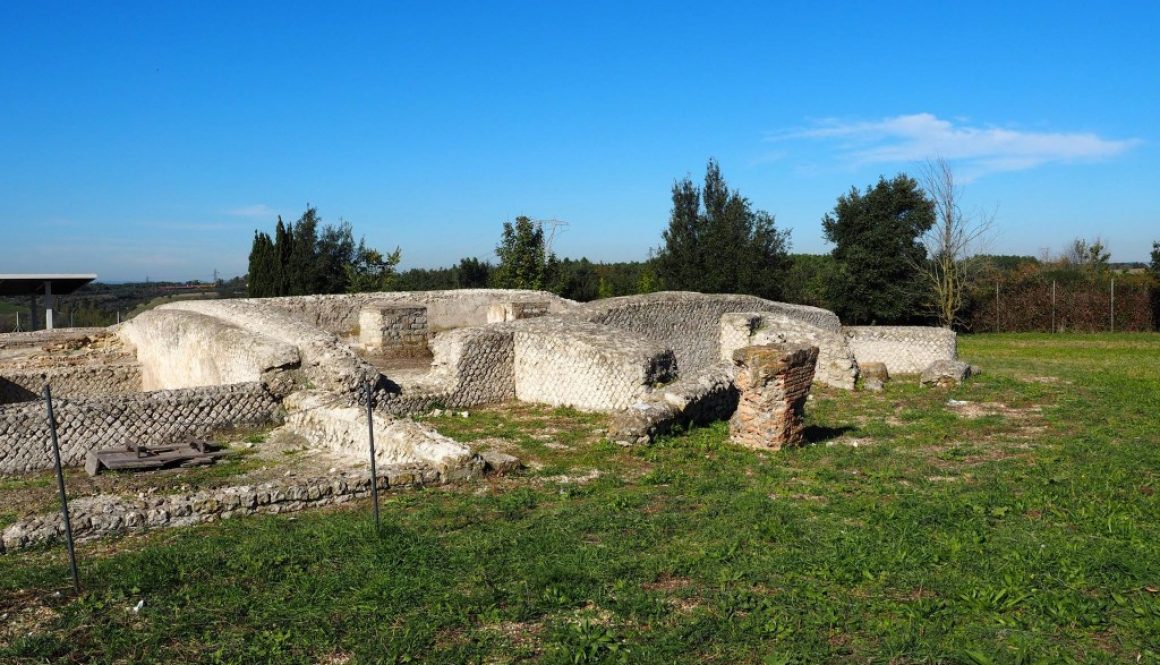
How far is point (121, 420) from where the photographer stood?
10.4m

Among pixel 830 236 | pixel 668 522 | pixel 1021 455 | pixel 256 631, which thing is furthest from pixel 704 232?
pixel 256 631

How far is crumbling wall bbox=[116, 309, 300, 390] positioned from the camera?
1218 cm

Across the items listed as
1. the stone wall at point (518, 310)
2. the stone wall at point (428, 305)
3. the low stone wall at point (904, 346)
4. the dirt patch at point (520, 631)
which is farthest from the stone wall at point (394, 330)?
the dirt patch at point (520, 631)

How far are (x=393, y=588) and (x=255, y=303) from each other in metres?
14.2

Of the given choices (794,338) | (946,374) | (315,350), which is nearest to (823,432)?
(946,374)

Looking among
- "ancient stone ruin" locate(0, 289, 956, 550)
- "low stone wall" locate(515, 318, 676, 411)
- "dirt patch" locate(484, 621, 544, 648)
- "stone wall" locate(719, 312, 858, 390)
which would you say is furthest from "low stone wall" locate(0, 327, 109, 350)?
"dirt patch" locate(484, 621, 544, 648)

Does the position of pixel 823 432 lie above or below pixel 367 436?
below

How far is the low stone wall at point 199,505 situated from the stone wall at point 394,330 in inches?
342

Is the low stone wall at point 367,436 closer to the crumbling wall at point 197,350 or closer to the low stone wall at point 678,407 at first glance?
the crumbling wall at point 197,350

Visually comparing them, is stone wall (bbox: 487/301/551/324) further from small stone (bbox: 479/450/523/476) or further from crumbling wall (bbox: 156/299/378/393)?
small stone (bbox: 479/450/523/476)

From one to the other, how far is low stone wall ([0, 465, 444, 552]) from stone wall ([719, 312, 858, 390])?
9970mm

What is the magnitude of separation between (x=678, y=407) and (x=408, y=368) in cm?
621

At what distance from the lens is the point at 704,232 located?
119 ft

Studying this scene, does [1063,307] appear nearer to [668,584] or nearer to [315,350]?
[315,350]
